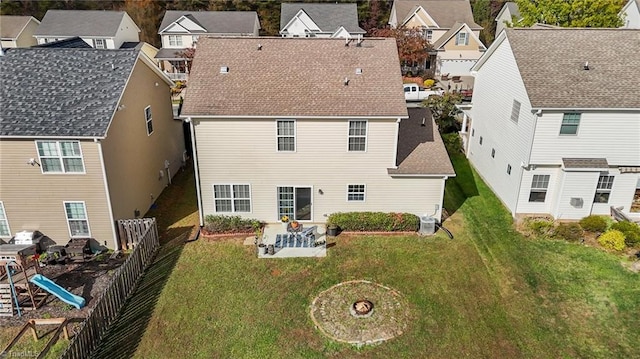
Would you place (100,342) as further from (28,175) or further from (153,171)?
(153,171)

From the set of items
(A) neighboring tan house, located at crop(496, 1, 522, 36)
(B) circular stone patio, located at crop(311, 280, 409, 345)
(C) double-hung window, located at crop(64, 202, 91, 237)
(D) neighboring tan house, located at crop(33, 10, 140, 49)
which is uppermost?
(A) neighboring tan house, located at crop(496, 1, 522, 36)

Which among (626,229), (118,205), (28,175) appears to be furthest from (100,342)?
(626,229)

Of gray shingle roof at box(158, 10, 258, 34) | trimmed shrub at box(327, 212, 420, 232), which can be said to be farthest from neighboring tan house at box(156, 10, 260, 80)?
trimmed shrub at box(327, 212, 420, 232)

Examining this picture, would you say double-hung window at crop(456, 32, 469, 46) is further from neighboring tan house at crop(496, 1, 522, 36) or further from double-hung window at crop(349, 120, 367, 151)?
double-hung window at crop(349, 120, 367, 151)

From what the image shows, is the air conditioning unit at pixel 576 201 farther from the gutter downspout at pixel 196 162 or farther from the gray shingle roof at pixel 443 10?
the gray shingle roof at pixel 443 10

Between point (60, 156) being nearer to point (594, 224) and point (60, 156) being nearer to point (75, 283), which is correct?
point (75, 283)

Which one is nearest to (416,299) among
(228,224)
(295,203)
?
(295,203)

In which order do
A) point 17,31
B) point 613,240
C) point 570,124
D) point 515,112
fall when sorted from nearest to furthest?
point 613,240 < point 570,124 < point 515,112 < point 17,31

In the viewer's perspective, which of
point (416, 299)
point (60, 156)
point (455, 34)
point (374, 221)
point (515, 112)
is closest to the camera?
point (416, 299)
